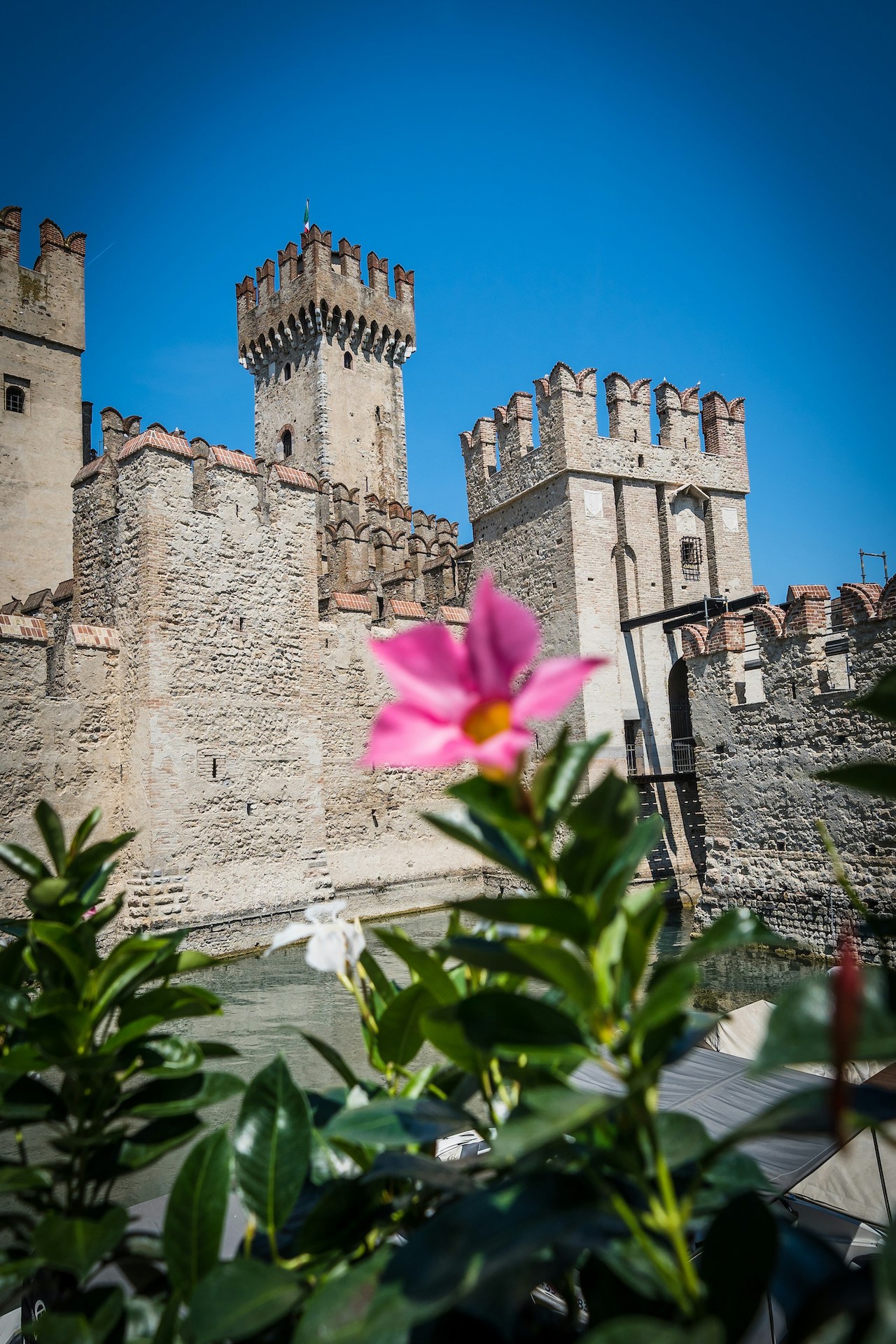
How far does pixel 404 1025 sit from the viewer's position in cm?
122

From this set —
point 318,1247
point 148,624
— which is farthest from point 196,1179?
point 148,624

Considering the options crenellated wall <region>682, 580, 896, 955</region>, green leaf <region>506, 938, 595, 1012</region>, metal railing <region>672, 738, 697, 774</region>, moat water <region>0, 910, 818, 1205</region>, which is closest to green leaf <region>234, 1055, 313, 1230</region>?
green leaf <region>506, 938, 595, 1012</region>

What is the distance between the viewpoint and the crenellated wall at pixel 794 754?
10930mm

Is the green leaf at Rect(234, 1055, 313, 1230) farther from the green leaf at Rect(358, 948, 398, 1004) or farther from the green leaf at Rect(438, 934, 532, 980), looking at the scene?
the green leaf at Rect(438, 934, 532, 980)

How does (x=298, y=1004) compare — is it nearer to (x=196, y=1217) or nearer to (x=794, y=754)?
(x=794, y=754)

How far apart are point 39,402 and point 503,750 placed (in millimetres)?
20919

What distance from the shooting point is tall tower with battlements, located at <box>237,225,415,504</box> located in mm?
28250

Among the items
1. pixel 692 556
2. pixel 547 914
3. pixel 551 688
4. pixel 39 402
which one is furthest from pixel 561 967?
pixel 39 402

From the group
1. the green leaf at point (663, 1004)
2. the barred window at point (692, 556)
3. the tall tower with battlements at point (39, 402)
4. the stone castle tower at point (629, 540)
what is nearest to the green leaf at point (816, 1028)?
the green leaf at point (663, 1004)

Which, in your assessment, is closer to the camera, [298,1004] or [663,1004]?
[663,1004]

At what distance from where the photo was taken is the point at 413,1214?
3.42 feet

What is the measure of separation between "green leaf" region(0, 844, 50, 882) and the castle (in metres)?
9.56

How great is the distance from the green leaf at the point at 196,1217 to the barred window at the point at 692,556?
1736cm

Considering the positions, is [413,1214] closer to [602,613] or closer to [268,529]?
[268,529]
